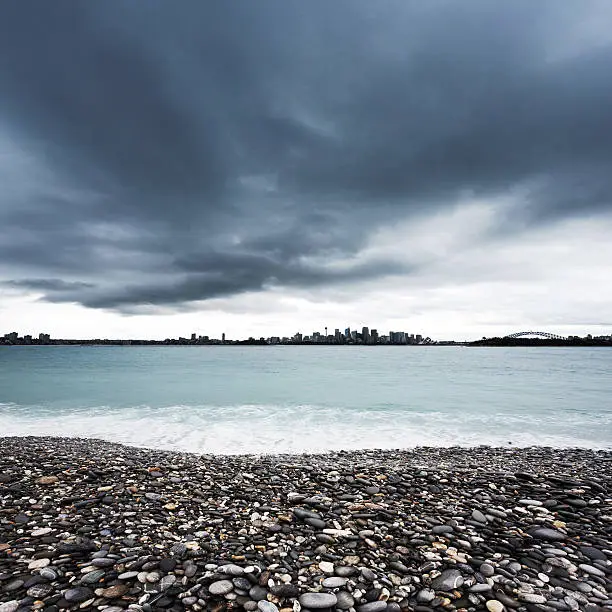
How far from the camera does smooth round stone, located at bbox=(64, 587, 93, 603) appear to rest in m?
3.46

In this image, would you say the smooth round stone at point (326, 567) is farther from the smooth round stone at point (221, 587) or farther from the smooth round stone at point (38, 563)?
the smooth round stone at point (38, 563)

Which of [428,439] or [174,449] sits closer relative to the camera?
[174,449]

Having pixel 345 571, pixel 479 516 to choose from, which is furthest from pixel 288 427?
pixel 345 571

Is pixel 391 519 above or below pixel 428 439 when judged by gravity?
above

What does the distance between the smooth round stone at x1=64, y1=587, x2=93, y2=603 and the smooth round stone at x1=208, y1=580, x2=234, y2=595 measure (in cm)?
106

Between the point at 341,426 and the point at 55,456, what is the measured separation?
30.7ft

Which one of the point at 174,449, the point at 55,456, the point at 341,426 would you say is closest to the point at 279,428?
the point at 341,426

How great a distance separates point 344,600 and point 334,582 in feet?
0.81

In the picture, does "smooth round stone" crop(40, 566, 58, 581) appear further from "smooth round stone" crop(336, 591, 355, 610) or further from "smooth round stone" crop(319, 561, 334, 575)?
"smooth round stone" crop(336, 591, 355, 610)

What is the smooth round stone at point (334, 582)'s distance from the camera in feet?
12.2

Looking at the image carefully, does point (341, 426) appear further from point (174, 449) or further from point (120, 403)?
point (120, 403)

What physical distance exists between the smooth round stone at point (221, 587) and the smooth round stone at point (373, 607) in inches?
46.3

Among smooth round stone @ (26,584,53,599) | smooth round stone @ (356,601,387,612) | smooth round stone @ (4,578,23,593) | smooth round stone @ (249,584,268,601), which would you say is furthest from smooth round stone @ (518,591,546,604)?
smooth round stone @ (4,578,23,593)

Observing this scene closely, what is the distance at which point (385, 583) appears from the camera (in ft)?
12.5
